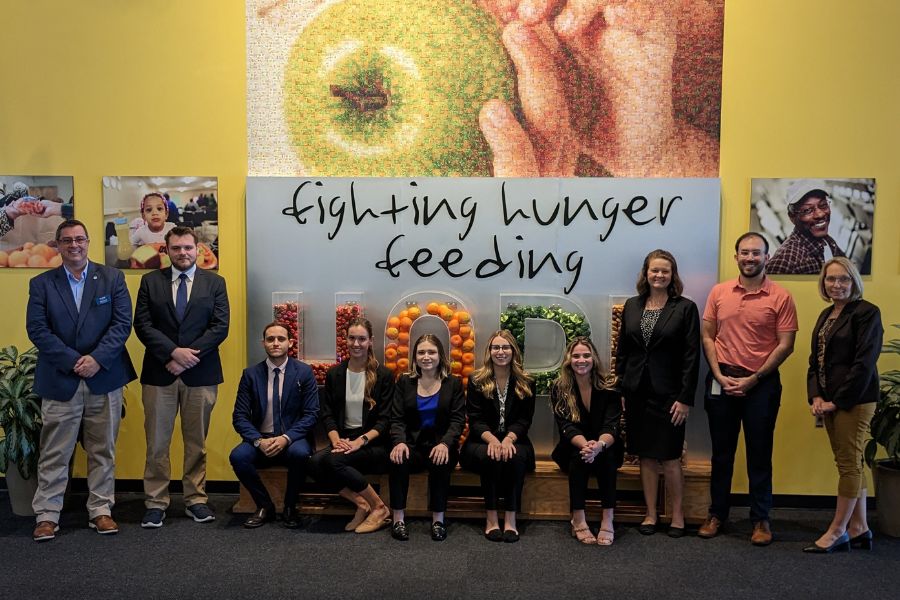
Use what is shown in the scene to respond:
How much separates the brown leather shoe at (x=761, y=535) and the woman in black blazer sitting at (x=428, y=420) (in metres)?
1.73

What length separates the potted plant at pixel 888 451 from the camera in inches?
174

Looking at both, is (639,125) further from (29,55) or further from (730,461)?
(29,55)

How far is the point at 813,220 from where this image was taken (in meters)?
4.94

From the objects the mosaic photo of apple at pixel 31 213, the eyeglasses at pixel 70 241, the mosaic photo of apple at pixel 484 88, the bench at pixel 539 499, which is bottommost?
the bench at pixel 539 499

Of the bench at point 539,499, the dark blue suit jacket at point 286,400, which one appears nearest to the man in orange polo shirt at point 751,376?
the bench at point 539,499

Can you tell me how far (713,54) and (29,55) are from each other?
4.54m

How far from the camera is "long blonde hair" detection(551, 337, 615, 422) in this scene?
453cm

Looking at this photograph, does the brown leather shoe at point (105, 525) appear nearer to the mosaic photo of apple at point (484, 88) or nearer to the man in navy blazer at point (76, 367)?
the man in navy blazer at point (76, 367)

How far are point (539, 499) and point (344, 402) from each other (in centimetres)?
133

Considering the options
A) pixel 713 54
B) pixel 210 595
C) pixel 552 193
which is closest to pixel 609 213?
pixel 552 193

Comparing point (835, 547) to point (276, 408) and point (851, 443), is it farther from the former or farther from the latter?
point (276, 408)

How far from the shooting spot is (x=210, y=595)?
357 cm

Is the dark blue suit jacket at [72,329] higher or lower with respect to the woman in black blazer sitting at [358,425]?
higher

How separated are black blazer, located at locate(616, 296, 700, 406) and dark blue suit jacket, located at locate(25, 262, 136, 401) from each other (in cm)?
298
